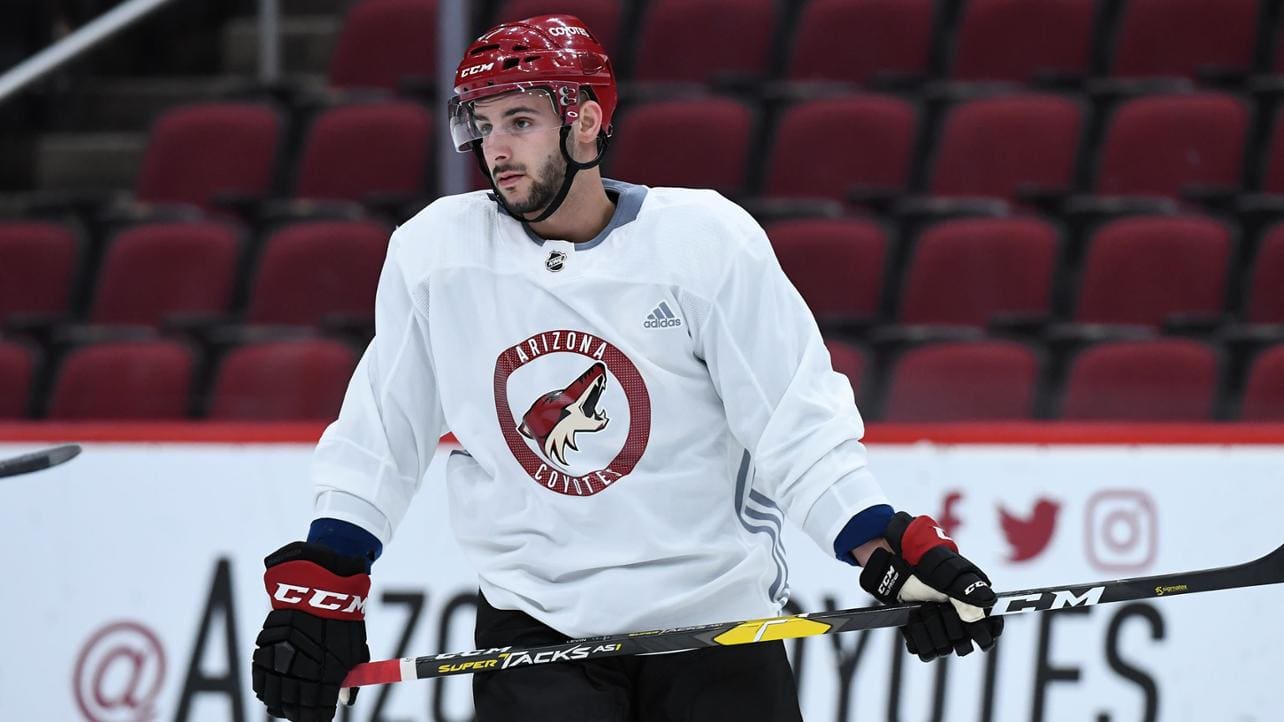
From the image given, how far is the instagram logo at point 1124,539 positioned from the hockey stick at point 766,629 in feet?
3.53

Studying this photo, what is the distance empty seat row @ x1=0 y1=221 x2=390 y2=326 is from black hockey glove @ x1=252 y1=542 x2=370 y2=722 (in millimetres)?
2695

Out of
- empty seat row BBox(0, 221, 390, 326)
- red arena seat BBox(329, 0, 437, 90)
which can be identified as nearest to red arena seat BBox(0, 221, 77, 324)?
empty seat row BBox(0, 221, 390, 326)

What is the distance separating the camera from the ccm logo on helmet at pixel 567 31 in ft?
7.60

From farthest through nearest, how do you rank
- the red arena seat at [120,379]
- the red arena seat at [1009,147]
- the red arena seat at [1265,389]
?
1. the red arena seat at [1009,147]
2. the red arena seat at [120,379]
3. the red arena seat at [1265,389]

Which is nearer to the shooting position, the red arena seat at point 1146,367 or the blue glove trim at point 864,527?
the blue glove trim at point 864,527

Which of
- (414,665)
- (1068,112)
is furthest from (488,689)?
(1068,112)

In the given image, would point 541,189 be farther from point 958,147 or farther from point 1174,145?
point 1174,145

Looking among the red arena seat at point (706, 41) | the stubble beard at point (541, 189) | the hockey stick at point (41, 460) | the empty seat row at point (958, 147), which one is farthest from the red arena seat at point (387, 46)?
the stubble beard at point (541, 189)

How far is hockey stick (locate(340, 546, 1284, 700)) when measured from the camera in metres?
2.19

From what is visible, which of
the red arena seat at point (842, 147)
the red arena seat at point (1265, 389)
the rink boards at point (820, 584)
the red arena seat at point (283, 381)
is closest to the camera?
the rink boards at point (820, 584)

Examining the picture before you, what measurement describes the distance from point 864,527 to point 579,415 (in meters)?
0.38

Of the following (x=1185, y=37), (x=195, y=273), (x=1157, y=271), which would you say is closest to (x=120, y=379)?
(x=195, y=273)

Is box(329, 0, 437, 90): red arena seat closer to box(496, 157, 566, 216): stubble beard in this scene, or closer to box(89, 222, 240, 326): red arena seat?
box(89, 222, 240, 326): red arena seat

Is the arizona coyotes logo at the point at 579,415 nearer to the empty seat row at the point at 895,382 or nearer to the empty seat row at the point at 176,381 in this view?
the empty seat row at the point at 895,382
